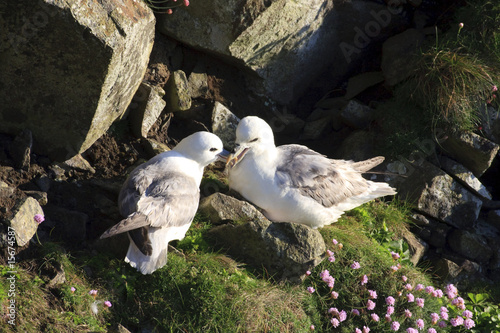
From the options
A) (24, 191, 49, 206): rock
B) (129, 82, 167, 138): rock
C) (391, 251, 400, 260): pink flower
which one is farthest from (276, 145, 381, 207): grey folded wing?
(24, 191, 49, 206): rock

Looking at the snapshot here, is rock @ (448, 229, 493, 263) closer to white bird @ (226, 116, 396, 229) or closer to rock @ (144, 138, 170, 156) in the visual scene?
white bird @ (226, 116, 396, 229)

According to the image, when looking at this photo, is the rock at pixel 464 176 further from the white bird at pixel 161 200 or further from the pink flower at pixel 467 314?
the white bird at pixel 161 200

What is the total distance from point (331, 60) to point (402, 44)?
0.76 m

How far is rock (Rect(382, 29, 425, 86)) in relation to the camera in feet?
18.2

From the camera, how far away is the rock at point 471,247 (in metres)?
5.18

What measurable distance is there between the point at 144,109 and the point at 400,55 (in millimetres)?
2531

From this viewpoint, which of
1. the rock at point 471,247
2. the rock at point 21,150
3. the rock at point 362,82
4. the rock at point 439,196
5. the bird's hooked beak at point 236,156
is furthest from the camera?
the rock at point 362,82

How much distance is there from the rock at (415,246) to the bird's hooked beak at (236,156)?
1664 millimetres

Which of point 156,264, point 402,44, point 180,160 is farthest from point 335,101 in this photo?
point 156,264

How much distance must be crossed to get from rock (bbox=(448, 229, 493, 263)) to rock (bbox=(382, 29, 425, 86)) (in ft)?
5.18

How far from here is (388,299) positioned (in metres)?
4.12

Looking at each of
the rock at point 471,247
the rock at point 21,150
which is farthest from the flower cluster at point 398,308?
the rock at point 21,150

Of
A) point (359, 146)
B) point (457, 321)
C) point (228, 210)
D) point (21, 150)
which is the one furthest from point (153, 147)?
point (457, 321)

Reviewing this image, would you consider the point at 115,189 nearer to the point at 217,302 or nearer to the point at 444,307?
the point at 217,302
